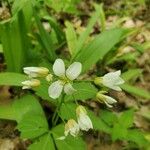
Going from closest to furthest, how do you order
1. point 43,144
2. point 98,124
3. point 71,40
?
point 43,144, point 98,124, point 71,40

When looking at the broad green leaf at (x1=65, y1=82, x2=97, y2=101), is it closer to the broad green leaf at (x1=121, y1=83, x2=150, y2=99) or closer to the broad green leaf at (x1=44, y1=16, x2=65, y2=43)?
the broad green leaf at (x1=121, y1=83, x2=150, y2=99)

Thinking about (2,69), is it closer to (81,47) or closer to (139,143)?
(81,47)

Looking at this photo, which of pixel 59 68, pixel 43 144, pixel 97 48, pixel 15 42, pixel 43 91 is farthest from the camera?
pixel 97 48

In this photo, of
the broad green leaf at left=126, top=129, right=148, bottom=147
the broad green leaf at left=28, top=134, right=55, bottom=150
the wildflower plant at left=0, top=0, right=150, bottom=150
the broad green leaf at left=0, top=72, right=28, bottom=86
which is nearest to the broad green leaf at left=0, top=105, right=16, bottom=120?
the wildflower plant at left=0, top=0, right=150, bottom=150

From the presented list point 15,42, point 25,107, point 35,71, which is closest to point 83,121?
point 35,71

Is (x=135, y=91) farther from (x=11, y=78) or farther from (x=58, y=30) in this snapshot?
(x=11, y=78)

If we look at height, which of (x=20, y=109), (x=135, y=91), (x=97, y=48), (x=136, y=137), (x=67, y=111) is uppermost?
(x=97, y=48)

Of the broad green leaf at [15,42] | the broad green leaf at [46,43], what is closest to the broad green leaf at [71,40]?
the broad green leaf at [46,43]
